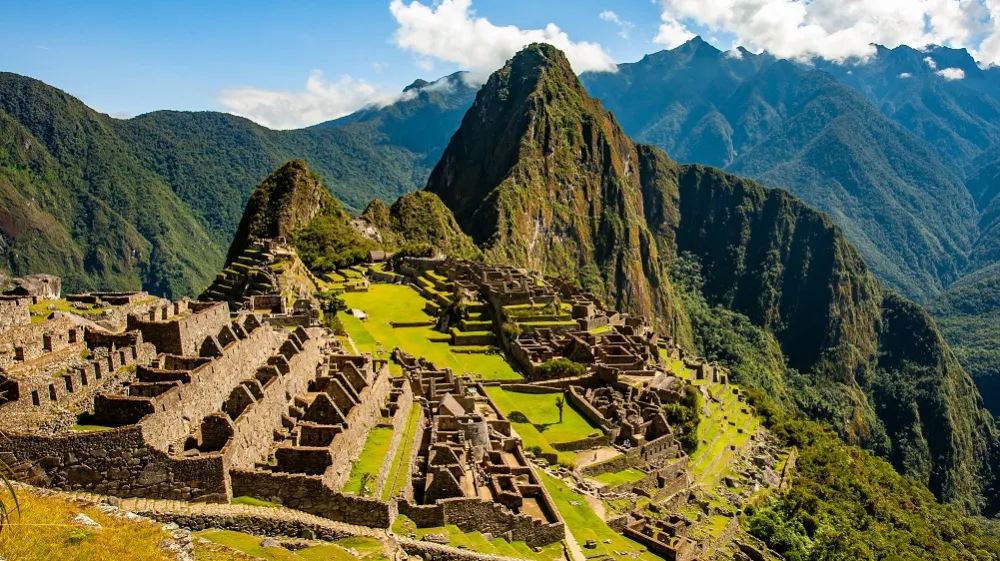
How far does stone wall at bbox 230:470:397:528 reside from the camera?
1942 centimetres

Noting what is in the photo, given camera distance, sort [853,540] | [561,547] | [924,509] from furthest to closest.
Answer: [924,509] < [853,540] < [561,547]

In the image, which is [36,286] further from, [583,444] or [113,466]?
[583,444]

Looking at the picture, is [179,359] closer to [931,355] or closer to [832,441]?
[832,441]

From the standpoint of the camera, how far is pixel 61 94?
18962 centimetres

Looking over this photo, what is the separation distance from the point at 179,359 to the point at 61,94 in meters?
203

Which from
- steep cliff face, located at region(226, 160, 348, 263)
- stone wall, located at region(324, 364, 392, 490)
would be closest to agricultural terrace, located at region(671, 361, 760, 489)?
stone wall, located at region(324, 364, 392, 490)

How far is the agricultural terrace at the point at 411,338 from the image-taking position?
50844 millimetres

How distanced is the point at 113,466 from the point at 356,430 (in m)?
8.59

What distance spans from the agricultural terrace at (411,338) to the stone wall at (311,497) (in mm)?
18411

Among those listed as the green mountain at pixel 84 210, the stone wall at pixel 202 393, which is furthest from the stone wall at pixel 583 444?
the green mountain at pixel 84 210

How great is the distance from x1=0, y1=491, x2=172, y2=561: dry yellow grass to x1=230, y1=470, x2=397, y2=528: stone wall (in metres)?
3.17

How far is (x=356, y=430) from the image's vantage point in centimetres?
2484

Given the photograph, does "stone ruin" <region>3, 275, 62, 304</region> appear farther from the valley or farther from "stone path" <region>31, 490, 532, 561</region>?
"stone path" <region>31, 490, 532, 561</region>

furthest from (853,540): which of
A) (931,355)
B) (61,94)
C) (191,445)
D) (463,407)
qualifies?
(61,94)
